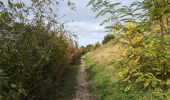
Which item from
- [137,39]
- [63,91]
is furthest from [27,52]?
[63,91]

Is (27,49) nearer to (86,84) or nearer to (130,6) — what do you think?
(130,6)

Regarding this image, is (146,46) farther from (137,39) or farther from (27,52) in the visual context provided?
(27,52)

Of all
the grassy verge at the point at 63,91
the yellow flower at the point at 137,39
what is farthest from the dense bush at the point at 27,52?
the yellow flower at the point at 137,39

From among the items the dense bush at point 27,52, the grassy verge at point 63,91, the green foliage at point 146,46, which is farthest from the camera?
the grassy verge at point 63,91

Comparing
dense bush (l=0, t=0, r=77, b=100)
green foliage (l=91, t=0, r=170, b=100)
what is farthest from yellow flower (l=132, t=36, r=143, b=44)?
dense bush (l=0, t=0, r=77, b=100)

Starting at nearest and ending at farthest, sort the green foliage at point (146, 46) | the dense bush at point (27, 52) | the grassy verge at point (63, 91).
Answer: the green foliage at point (146, 46) → the dense bush at point (27, 52) → the grassy verge at point (63, 91)

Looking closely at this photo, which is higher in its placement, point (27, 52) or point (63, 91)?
point (27, 52)

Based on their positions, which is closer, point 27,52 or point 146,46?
point 146,46

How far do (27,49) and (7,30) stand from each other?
10.1 feet

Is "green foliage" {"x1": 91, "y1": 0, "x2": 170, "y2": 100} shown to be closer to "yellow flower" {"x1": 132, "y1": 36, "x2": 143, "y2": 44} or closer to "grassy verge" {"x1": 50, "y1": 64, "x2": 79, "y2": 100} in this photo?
"yellow flower" {"x1": 132, "y1": 36, "x2": 143, "y2": 44}

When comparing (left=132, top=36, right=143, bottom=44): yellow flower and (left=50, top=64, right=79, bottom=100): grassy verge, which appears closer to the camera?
(left=132, top=36, right=143, bottom=44): yellow flower

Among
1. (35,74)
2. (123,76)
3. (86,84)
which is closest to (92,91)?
(86,84)

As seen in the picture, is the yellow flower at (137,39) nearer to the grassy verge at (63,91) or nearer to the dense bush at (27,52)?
the dense bush at (27,52)

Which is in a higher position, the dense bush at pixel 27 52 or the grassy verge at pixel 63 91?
the dense bush at pixel 27 52
